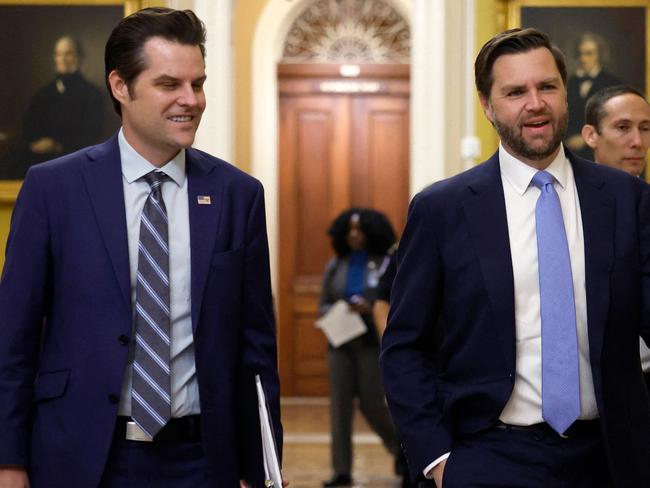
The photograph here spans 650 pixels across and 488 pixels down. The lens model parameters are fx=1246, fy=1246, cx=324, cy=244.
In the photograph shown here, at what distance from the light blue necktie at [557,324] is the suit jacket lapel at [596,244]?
45 millimetres

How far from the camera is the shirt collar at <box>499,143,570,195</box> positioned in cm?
293

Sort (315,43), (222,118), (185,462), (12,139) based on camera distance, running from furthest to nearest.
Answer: (315,43)
(222,118)
(12,139)
(185,462)

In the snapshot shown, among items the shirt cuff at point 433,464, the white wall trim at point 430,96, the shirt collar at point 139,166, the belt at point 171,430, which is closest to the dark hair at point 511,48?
the shirt collar at point 139,166

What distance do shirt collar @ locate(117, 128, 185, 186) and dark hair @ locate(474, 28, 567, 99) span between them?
2.44ft

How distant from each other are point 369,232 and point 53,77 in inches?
87.5

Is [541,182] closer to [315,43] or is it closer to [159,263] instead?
[159,263]

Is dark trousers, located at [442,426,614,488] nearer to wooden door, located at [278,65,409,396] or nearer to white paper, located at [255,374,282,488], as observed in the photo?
white paper, located at [255,374,282,488]

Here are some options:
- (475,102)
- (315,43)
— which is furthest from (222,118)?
(315,43)

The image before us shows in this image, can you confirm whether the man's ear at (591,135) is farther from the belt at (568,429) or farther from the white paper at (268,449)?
the white paper at (268,449)

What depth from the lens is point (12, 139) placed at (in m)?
7.64

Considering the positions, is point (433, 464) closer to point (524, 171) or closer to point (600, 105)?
point (524, 171)

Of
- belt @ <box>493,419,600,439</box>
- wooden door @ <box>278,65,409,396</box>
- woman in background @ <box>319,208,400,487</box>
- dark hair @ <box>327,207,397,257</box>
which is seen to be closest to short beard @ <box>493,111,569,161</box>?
belt @ <box>493,419,600,439</box>

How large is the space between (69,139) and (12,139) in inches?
13.6

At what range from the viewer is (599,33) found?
25.7ft
